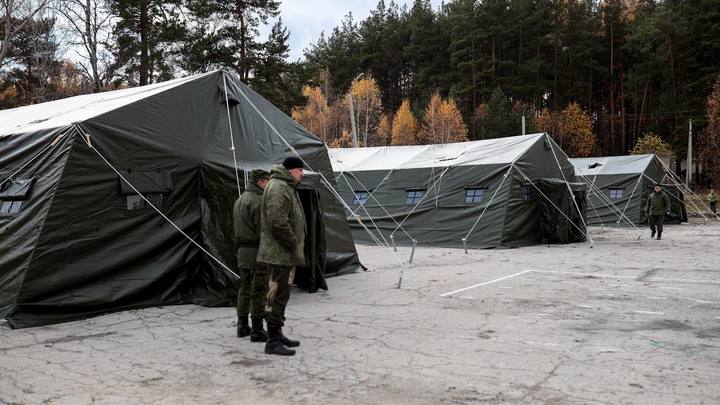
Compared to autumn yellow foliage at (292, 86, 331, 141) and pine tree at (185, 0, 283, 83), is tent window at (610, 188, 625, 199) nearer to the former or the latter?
pine tree at (185, 0, 283, 83)

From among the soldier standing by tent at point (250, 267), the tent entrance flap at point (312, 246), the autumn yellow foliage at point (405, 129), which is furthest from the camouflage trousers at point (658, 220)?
the autumn yellow foliage at point (405, 129)

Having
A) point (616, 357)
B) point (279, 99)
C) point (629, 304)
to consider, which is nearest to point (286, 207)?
point (616, 357)

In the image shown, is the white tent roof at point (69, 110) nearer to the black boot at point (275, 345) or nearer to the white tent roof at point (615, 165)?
the black boot at point (275, 345)

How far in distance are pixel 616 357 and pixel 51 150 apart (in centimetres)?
714

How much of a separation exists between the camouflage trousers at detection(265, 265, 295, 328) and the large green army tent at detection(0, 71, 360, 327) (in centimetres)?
267

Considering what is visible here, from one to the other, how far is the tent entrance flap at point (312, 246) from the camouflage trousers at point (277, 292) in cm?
325

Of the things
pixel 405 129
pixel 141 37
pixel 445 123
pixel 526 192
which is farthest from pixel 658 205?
pixel 405 129

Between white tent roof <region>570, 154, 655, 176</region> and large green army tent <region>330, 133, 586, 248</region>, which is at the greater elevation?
white tent roof <region>570, 154, 655, 176</region>

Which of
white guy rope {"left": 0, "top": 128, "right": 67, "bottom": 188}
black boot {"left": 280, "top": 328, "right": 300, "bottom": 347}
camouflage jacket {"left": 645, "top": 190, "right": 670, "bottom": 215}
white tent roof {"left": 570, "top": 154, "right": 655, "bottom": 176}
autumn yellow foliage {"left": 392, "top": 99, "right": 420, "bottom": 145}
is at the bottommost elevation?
black boot {"left": 280, "top": 328, "right": 300, "bottom": 347}

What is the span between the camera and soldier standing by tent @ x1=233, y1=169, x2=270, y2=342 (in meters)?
5.36

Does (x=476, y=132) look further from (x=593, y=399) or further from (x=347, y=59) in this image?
(x=593, y=399)

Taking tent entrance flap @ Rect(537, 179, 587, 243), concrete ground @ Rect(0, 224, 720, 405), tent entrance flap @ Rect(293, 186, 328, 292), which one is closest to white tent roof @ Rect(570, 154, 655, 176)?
tent entrance flap @ Rect(537, 179, 587, 243)

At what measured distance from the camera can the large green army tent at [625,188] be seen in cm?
2239

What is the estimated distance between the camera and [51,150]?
23.6 ft
